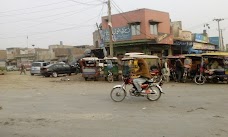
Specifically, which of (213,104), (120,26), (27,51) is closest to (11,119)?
(213,104)

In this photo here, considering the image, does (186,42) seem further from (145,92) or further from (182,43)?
(145,92)

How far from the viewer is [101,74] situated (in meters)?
26.9

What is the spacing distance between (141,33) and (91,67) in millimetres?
10889

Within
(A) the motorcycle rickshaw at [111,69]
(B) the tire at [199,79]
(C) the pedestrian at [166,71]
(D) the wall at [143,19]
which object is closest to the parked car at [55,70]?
(D) the wall at [143,19]

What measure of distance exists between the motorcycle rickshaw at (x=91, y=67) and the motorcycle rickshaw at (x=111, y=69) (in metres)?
0.75

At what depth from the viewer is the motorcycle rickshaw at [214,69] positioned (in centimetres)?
2111

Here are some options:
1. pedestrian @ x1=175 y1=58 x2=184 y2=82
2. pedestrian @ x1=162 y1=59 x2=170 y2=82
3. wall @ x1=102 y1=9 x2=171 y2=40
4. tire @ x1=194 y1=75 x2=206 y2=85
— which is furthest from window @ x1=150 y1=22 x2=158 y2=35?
tire @ x1=194 y1=75 x2=206 y2=85

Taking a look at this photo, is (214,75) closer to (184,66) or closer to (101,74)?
(184,66)

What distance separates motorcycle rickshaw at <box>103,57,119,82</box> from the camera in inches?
1010

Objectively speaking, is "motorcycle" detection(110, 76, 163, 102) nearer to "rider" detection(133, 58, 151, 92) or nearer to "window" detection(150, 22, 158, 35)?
"rider" detection(133, 58, 151, 92)

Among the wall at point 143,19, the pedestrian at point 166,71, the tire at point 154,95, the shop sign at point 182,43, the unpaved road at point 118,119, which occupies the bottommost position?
the unpaved road at point 118,119

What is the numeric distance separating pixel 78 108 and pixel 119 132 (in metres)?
4.15

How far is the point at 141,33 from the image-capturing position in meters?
36.1

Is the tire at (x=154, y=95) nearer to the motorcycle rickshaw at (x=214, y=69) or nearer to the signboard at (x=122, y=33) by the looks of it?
the motorcycle rickshaw at (x=214, y=69)
